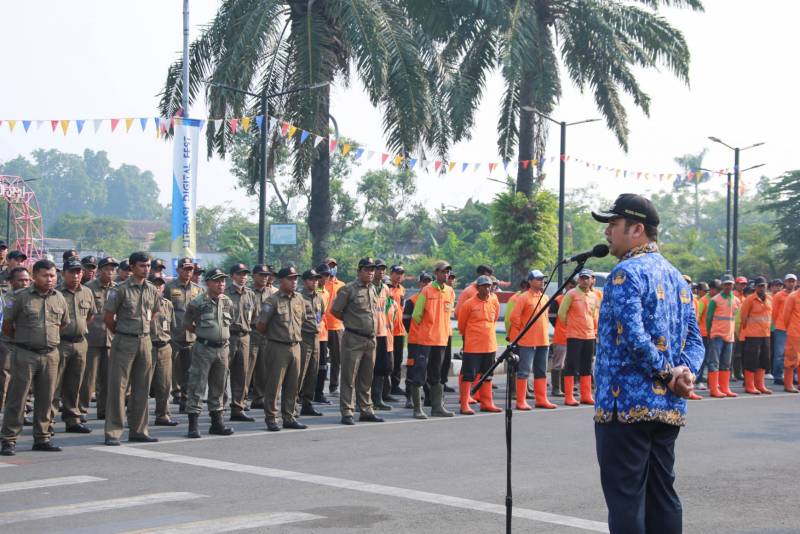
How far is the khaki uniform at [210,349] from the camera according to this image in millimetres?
12805

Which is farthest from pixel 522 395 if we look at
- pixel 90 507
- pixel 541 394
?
pixel 90 507

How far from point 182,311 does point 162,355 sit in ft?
5.90

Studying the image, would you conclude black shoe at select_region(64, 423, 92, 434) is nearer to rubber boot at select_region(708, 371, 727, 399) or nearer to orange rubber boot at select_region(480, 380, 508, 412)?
Answer: orange rubber boot at select_region(480, 380, 508, 412)

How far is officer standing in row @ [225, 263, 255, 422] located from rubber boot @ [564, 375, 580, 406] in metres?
4.88

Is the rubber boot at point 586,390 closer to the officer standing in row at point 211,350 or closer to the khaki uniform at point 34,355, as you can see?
the officer standing in row at point 211,350

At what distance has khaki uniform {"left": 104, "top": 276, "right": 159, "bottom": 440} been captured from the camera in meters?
12.1

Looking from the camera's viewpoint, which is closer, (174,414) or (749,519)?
(749,519)

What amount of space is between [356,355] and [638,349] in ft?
30.3

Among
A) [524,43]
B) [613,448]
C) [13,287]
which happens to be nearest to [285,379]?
[13,287]

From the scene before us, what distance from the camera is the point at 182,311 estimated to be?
49.7ft

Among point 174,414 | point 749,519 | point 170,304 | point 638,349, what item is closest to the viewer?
point 638,349

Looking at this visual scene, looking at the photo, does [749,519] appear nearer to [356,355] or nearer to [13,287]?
[356,355]

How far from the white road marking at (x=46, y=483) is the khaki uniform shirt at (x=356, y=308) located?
16.7 ft

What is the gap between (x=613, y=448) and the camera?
5.29 meters
